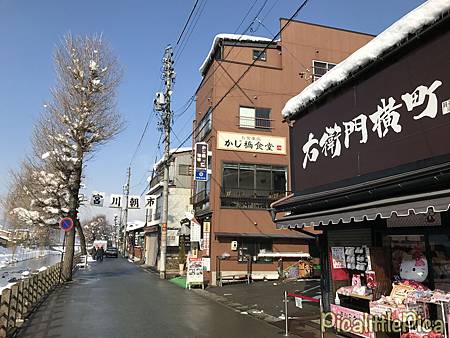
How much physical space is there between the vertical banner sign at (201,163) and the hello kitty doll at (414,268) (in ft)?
45.8

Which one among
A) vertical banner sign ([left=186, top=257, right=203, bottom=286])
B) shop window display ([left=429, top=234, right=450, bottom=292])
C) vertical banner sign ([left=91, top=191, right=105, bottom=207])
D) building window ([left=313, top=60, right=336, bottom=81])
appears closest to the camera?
shop window display ([left=429, top=234, right=450, bottom=292])

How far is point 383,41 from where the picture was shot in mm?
7531

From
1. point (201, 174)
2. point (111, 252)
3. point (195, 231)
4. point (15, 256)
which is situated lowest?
point (15, 256)

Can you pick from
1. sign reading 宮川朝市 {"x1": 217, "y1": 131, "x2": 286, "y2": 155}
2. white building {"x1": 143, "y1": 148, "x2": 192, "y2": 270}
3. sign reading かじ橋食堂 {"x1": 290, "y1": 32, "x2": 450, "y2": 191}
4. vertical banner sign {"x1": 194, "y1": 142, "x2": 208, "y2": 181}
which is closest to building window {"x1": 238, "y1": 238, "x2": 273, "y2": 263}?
vertical banner sign {"x1": 194, "y1": 142, "x2": 208, "y2": 181}

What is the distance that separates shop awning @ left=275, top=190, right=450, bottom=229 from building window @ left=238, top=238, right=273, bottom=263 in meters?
12.3

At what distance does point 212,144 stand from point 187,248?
1147cm

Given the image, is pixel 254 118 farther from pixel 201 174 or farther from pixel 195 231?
pixel 195 231

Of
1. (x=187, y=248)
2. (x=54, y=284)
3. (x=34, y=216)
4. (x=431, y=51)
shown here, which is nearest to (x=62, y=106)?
(x=34, y=216)

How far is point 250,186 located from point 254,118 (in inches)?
169

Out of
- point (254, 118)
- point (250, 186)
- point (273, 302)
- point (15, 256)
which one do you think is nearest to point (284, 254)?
point (250, 186)

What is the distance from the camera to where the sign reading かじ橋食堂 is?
6309 mm

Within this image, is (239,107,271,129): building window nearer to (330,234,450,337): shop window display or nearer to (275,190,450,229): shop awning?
(275,190,450,229): shop awning

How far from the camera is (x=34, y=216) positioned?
2356 cm

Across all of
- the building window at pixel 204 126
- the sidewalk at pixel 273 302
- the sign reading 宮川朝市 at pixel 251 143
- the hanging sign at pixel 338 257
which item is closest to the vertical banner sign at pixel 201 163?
the sign reading 宮川朝市 at pixel 251 143
